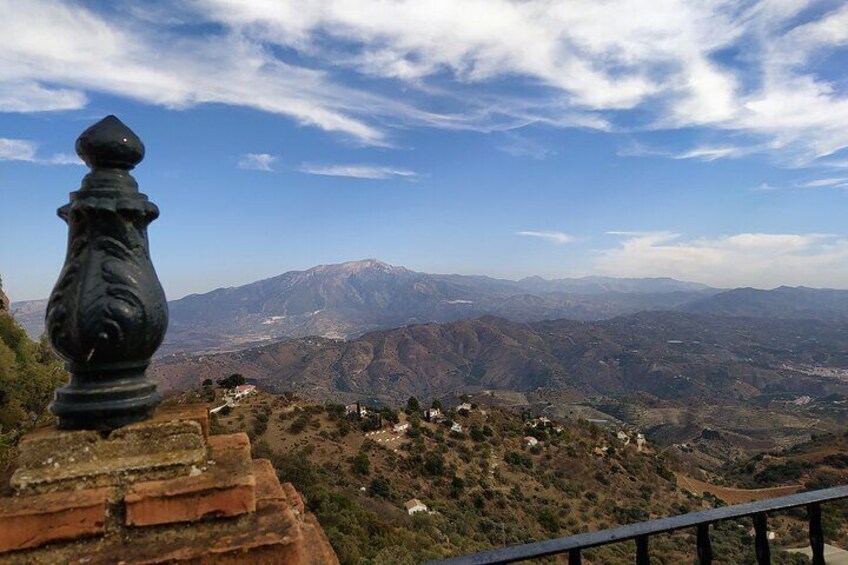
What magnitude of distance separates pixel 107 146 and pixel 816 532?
363 centimetres

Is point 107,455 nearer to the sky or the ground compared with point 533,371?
nearer to the sky


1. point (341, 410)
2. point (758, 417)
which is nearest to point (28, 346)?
point (341, 410)

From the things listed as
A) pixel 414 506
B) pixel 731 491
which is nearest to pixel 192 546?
pixel 414 506

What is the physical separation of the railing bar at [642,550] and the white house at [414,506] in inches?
1009

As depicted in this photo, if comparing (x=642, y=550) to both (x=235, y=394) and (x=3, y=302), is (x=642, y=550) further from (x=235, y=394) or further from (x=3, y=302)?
(x=235, y=394)

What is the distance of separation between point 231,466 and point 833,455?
55383 mm

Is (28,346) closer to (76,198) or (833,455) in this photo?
(76,198)

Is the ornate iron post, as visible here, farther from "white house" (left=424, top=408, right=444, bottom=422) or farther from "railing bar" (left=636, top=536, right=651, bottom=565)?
"white house" (left=424, top=408, right=444, bottom=422)

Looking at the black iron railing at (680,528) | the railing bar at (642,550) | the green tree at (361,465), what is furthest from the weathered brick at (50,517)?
the green tree at (361,465)

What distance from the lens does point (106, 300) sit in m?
1.76

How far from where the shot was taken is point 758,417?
90188 mm

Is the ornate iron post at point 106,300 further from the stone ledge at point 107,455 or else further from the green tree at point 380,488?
the green tree at point 380,488

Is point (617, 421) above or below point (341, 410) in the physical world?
below

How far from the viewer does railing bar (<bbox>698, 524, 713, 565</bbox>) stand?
230cm
